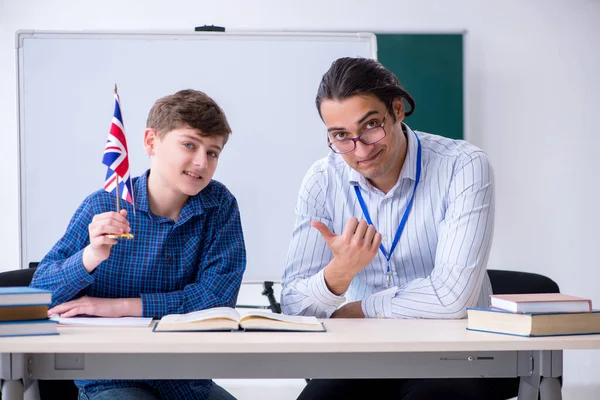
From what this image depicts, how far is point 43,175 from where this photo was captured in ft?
12.9

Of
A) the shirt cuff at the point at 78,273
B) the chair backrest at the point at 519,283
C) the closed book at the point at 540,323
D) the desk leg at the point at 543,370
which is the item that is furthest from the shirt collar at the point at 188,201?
the chair backrest at the point at 519,283

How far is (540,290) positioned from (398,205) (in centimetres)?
70

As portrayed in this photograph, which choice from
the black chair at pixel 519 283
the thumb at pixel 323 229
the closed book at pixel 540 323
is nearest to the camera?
the closed book at pixel 540 323

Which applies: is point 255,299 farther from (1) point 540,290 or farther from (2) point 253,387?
(1) point 540,290

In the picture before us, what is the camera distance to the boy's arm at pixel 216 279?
77.0 inches

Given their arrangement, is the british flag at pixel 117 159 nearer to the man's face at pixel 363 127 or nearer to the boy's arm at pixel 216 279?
the boy's arm at pixel 216 279

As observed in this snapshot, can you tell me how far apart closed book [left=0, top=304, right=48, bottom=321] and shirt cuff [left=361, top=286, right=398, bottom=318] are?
88cm

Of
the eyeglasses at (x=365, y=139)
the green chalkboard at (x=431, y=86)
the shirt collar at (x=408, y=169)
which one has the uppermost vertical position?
the green chalkboard at (x=431, y=86)

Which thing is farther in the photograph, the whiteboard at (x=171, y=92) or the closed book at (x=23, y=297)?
the whiteboard at (x=171, y=92)

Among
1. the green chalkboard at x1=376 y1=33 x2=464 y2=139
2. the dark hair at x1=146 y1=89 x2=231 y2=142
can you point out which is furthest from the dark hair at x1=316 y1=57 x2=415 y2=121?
the green chalkboard at x1=376 y1=33 x2=464 y2=139

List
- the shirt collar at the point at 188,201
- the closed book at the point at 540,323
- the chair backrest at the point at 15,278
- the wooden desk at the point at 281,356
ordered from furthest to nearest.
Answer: the chair backrest at the point at 15,278 → the shirt collar at the point at 188,201 → the closed book at the point at 540,323 → the wooden desk at the point at 281,356

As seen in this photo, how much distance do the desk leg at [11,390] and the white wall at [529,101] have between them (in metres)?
3.13

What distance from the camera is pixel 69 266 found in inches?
74.7

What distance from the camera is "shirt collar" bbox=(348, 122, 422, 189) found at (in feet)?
7.09
